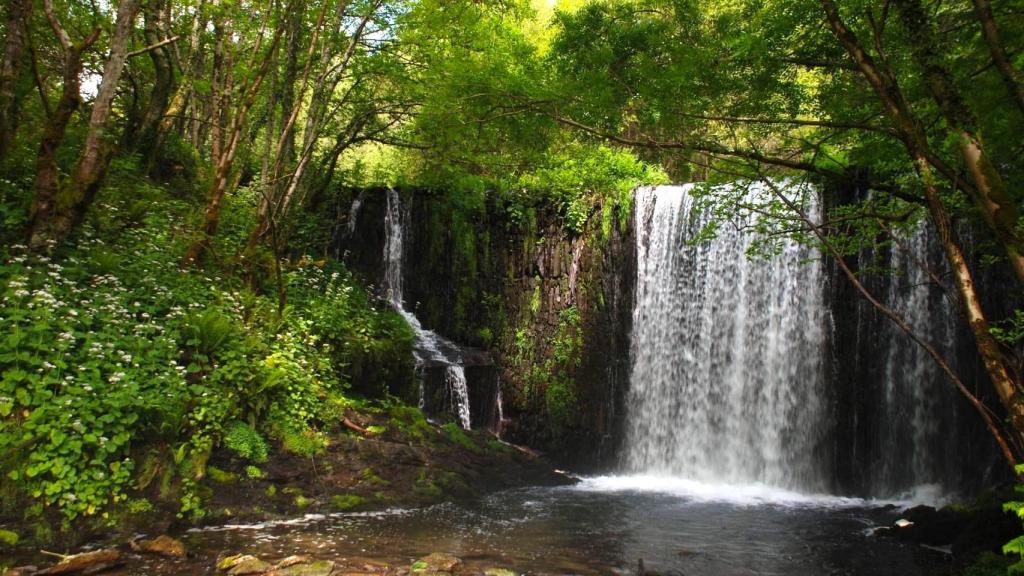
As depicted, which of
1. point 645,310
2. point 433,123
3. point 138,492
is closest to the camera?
point 138,492

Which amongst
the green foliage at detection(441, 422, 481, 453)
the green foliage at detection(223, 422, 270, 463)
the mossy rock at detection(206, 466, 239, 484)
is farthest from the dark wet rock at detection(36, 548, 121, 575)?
the green foliage at detection(441, 422, 481, 453)

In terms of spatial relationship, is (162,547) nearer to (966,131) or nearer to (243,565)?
(243,565)

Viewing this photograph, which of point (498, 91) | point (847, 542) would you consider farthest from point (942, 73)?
point (847, 542)

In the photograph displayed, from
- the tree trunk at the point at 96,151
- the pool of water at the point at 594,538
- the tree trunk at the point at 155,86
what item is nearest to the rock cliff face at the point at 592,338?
the pool of water at the point at 594,538

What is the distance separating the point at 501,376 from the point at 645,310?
3844 mm

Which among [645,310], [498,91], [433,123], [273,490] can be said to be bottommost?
[273,490]

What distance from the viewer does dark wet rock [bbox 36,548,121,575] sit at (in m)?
4.86

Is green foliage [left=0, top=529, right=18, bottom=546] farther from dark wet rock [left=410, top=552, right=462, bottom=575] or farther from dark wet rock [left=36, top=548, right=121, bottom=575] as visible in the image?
dark wet rock [left=410, top=552, right=462, bottom=575]

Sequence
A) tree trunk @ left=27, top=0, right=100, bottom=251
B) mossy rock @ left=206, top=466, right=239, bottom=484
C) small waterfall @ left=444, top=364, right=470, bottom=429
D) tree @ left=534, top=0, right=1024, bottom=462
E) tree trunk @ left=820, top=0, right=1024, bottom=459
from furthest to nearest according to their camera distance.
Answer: small waterfall @ left=444, top=364, right=470, bottom=429
mossy rock @ left=206, top=466, right=239, bottom=484
tree trunk @ left=27, top=0, right=100, bottom=251
tree @ left=534, top=0, right=1024, bottom=462
tree trunk @ left=820, top=0, right=1024, bottom=459

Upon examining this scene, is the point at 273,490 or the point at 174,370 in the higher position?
the point at 174,370

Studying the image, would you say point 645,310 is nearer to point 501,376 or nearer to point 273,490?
point 501,376

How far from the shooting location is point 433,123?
353 inches

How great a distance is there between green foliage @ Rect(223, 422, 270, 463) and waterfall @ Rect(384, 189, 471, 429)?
492 centimetres

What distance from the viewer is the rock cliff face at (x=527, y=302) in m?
14.1
